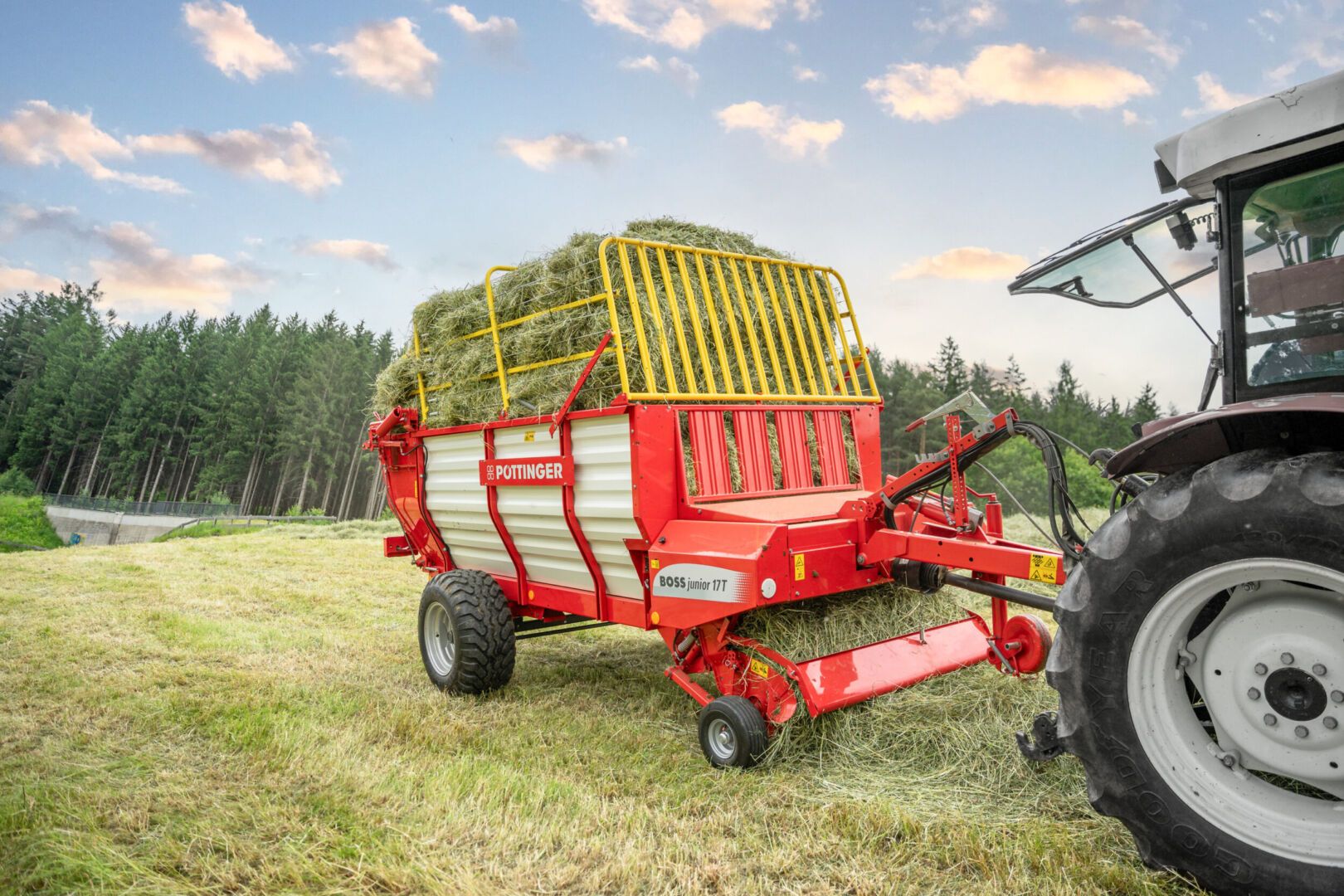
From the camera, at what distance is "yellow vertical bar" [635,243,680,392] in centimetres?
441

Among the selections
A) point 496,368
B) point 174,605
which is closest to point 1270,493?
point 496,368

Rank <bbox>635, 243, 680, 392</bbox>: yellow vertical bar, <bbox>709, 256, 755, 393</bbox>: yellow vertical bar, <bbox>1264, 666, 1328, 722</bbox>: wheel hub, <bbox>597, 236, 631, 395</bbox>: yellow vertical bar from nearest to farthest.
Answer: <bbox>1264, 666, 1328, 722</bbox>: wheel hub < <bbox>597, 236, 631, 395</bbox>: yellow vertical bar < <bbox>635, 243, 680, 392</bbox>: yellow vertical bar < <bbox>709, 256, 755, 393</bbox>: yellow vertical bar

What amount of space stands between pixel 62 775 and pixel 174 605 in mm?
5033

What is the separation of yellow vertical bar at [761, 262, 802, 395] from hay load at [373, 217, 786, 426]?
26 centimetres

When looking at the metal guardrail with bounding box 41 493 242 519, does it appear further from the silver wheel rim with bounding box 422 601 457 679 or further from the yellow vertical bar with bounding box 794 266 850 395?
the yellow vertical bar with bounding box 794 266 850 395

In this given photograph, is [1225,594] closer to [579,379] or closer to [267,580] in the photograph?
[579,379]

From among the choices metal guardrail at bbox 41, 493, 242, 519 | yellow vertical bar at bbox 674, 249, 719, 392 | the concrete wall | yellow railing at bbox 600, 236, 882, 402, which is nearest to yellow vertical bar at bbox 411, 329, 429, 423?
yellow railing at bbox 600, 236, 882, 402

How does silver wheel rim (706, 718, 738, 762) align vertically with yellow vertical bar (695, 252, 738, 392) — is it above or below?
below

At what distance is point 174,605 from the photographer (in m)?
8.23

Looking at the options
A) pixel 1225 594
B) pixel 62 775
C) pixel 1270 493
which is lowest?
pixel 62 775

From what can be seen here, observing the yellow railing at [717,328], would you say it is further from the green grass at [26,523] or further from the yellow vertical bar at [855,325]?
the green grass at [26,523]

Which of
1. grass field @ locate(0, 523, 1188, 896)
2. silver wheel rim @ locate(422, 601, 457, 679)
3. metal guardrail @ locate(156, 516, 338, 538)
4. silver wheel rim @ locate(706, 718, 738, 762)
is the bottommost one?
grass field @ locate(0, 523, 1188, 896)

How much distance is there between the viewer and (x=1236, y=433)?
2.60 m

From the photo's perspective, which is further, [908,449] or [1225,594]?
[908,449]
